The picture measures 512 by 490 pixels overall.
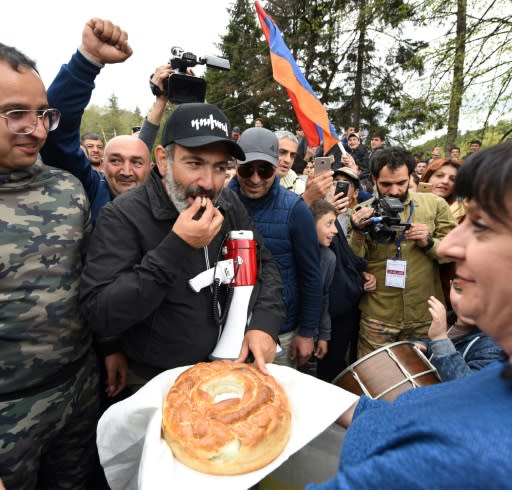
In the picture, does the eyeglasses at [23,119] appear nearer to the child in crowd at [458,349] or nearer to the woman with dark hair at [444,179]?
the child in crowd at [458,349]

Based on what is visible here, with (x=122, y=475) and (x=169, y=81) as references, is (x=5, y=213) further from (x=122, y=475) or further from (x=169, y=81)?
(x=169, y=81)

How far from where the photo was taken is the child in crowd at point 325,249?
110 inches

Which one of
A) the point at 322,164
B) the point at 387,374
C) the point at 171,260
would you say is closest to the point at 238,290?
the point at 171,260

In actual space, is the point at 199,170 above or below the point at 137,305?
above

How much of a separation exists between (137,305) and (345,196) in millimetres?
2503

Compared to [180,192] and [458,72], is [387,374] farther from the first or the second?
[458,72]

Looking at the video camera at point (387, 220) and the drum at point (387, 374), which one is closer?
the drum at point (387, 374)

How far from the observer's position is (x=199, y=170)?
164cm

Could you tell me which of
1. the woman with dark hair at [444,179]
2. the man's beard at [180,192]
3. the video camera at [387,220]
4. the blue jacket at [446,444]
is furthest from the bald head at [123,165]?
the woman with dark hair at [444,179]

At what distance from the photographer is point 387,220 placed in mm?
2719

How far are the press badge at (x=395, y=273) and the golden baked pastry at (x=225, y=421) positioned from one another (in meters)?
1.87

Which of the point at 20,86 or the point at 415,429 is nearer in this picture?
the point at 415,429

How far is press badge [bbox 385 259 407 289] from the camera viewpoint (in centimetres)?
286

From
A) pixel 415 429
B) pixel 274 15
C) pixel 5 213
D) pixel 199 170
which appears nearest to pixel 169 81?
pixel 199 170
